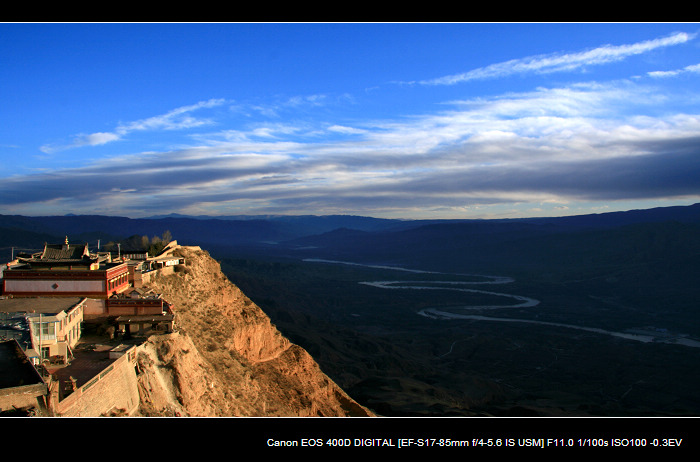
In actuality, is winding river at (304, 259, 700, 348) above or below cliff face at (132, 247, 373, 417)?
below

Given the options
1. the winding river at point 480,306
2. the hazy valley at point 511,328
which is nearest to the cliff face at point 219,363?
the hazy valley at point 511,328

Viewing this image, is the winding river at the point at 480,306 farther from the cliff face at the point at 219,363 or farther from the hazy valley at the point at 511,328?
the cliff face at the point at 219,363

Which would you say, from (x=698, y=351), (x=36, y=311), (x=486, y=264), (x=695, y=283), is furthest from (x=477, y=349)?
(x=486, y=264)

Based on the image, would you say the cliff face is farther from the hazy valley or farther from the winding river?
the winding river

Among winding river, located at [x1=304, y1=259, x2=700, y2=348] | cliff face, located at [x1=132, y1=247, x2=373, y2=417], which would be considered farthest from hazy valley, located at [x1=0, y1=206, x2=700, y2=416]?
cliff face, located at [x1=132, y1=247, x2=373, y2=417]

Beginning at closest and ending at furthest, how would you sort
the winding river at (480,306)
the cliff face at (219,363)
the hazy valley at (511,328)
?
1. the cliff face at (219,363)
2. the hazy valley at (511,328)
3. the winding river at (480,306)

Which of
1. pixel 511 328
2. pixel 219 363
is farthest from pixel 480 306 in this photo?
pixel 219 363

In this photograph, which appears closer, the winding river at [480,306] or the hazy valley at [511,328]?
the hazy valley at [511,328]
